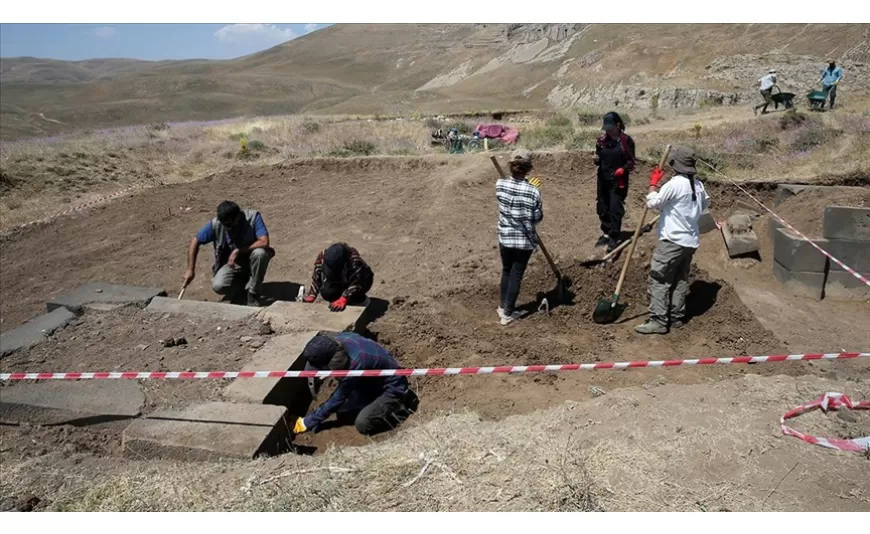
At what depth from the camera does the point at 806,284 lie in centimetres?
609

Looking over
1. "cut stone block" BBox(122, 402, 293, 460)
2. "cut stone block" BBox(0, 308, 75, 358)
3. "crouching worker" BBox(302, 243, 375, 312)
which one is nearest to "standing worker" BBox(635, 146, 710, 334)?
"crouching worker" BBox(302, 243, 375, 312)

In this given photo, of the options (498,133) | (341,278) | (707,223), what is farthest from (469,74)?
(341,278)

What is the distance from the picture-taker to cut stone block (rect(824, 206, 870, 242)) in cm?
603

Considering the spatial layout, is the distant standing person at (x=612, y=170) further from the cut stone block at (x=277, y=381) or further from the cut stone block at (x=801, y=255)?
the cut stone block at (x=277, y=381)

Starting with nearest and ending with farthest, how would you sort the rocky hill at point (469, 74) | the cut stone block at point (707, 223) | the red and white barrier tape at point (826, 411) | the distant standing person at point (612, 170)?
the red and white barrier tape at point (826, 411), the distant standing person at point (612, 170), the cut stone block at point (707, 223), the rocky hill at point (469, 74)

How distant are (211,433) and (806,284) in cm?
596

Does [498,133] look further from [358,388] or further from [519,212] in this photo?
[358,388]

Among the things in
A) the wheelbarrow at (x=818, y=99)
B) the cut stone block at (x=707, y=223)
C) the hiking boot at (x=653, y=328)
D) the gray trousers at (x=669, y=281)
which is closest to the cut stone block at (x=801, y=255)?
the cut stone block at (x=707, y=223)

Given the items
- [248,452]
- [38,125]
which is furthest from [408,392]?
[38,125]

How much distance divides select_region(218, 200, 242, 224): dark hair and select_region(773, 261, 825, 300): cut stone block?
5.79m

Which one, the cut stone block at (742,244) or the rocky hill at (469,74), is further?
the rocky hill at (469,74)

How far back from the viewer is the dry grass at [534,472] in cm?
286

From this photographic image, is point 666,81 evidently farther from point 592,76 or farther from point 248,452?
point 248,452

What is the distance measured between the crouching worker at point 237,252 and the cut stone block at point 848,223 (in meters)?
5.95
